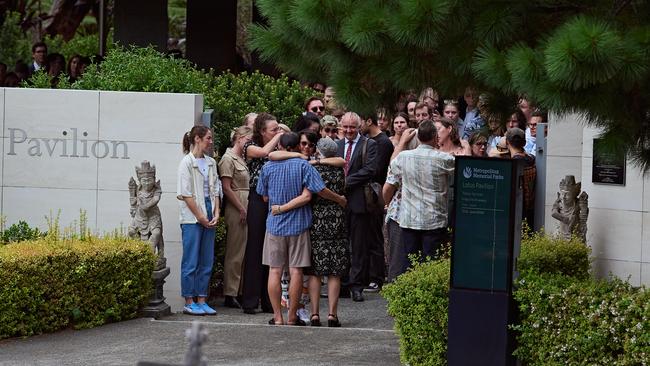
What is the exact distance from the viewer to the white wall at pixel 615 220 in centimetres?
1148

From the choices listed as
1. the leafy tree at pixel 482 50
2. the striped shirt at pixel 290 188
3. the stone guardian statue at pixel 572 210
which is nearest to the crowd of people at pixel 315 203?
the striped shirt at pixel 290 188

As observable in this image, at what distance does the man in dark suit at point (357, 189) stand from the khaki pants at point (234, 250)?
1.15m

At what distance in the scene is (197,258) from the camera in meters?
12.3

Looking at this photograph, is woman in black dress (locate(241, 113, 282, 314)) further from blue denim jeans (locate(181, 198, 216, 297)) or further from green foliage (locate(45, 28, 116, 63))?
green foliage (locate(45, 28, 116, 63))

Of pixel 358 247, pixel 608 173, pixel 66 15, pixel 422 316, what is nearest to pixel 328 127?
pixel 358 247

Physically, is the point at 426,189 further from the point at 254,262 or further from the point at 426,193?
the point at 254,262

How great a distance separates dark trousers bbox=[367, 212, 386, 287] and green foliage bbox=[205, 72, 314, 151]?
232cm

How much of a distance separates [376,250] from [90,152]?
10.5 feet

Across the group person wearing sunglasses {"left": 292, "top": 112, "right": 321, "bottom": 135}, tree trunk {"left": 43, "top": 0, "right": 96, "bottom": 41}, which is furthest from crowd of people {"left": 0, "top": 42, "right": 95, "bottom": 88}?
tree trunk {"left": 43, "top": 0, "right": 96, "bottom": 41}

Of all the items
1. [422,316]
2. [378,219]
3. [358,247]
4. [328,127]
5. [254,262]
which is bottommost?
[422,316]

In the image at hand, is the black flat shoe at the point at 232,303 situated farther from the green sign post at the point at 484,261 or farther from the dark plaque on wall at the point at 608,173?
the green sign post at the point at 484,261

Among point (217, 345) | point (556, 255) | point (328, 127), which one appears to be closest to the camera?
point (217, 345)

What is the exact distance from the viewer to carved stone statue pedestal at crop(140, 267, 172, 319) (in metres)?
11.9

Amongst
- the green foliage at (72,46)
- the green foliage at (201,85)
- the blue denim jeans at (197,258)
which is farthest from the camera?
the green foliage at (72,46)
